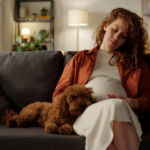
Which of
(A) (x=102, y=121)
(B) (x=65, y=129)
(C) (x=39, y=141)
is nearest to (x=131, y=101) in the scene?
(A) (x=102, y=121)

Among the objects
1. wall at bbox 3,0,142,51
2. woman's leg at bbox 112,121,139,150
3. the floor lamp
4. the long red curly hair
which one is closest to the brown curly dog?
woman's leg at bbox 112,121,139,150

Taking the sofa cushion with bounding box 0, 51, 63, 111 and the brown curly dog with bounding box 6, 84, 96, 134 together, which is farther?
the sofa cushion with bounding box 0, 51, 63, 111

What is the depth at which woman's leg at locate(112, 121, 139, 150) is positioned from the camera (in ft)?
3.30

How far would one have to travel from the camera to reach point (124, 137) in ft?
3.32

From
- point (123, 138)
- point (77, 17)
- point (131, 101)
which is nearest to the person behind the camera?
point (123, 138)

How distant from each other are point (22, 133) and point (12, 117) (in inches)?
9.0

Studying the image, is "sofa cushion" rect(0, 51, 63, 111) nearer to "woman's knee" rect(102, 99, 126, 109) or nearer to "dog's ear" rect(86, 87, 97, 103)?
"dog's ear" rect(86, 87, 97, 103)

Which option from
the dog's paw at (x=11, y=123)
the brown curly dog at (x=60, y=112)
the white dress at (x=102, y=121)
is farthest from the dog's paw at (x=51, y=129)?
the dog's paw at (x=11, y=123)

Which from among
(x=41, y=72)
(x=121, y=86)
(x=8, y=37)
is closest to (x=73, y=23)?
(x=8, y=37)

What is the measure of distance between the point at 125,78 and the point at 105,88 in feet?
0.69

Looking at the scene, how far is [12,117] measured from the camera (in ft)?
4.60

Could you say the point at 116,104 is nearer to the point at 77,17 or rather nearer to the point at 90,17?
the point at 77,17

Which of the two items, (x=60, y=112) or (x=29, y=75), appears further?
(x=29, y=75)

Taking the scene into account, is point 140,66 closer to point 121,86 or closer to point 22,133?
point 121,86
